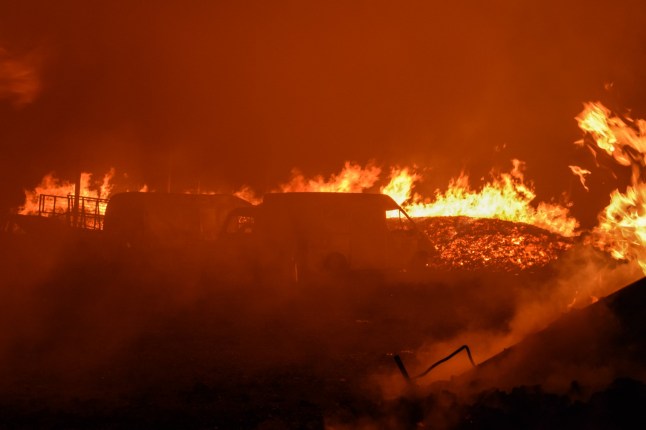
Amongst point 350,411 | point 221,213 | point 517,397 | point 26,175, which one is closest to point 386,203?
point 221,213

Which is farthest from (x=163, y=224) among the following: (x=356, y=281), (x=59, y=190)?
(x=59, y=190)

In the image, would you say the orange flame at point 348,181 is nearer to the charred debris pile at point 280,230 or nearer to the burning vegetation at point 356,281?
the burning vegetation at point 356,281

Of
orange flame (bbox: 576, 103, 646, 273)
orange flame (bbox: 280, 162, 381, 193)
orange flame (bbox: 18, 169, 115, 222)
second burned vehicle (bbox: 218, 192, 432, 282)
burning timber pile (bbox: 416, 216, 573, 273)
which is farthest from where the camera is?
orange flame (bbox: 18, 169, 115, 222)

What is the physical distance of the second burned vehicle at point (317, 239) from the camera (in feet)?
35.3

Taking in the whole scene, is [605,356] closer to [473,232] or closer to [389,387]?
[389,387]

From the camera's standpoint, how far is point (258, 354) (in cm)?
645

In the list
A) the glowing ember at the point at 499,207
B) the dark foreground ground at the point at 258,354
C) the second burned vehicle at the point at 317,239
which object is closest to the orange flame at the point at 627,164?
the dark foreground ground at the point at 258,354

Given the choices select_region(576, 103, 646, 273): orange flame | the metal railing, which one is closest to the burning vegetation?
select_region(576, 103, 646, 273): orange flame

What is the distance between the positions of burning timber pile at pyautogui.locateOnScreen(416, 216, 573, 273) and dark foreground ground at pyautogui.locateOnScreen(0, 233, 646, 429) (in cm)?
280

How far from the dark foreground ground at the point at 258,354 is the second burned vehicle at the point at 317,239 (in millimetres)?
401

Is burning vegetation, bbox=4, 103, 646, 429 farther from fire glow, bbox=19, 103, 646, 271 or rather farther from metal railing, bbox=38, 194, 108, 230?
metal railing, bbox=38, 194, 108, 230

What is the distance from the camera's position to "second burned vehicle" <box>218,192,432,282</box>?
10.8m

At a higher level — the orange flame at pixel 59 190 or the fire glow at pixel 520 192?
the orange flame at pixel 59 190

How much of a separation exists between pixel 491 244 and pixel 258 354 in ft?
34.1
